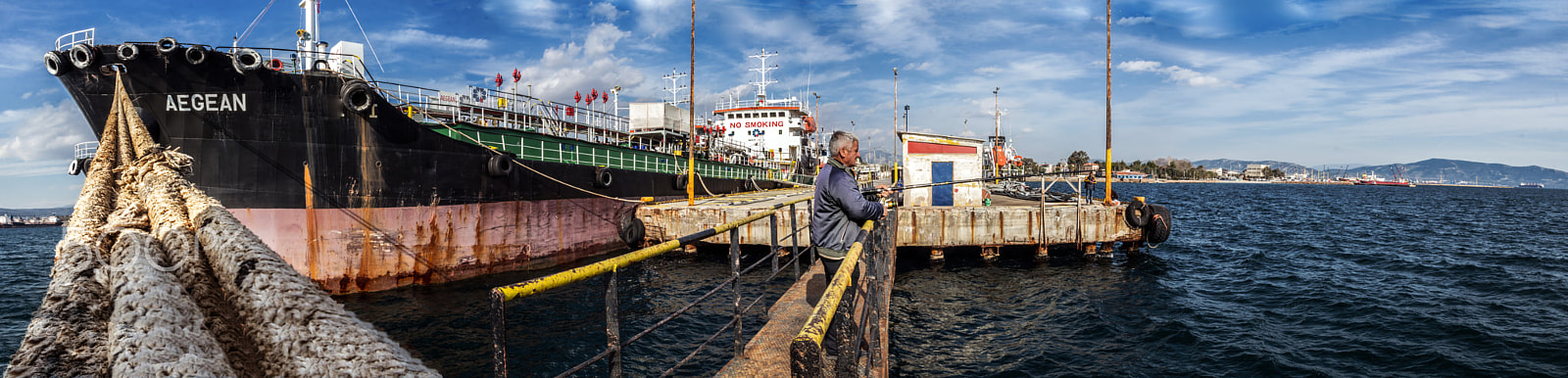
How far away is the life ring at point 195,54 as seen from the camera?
9.07 metres

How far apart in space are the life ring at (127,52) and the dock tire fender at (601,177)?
314 inches

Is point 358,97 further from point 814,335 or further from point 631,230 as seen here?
point 814,335

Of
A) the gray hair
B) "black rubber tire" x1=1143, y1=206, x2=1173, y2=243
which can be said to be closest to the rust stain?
the gray hair

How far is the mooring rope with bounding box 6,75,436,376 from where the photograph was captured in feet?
4.52

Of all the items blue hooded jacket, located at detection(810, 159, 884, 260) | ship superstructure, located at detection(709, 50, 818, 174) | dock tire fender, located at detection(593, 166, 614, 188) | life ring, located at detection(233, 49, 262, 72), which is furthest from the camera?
ship superstructure, located at detection(709, 50, 818, 174)

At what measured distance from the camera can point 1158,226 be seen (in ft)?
44.3

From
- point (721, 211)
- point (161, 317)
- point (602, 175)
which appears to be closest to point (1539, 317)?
point (721, 211)

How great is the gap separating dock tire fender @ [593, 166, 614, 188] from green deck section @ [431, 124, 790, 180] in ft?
2.46

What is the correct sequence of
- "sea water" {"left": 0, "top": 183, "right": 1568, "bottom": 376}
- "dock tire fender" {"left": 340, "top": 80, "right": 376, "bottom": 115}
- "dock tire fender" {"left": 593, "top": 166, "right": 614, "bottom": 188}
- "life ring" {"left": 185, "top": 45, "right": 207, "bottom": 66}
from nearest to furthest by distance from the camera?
1. "sea water" {"left": 0, "top": 183, "right": 1568, "bottom": 376}
2. "life ring" {"left": 185, "top": 45, "right": 207, "bottom": 66}
3. "dock tire fender" {"left": 340, "top": 80, "right": 376, "bottom": 115}
4. "dock tire fender" {"left": 593, "top": 166, "right": 614, "bottom": 188}

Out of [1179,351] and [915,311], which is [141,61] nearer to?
[915,311]

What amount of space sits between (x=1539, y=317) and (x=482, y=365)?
626 inches

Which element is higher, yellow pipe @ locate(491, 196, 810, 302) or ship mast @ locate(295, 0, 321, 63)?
ship mast @ locate(295, 0, 321, 63)

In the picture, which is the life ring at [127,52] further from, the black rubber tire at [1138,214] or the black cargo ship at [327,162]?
the black rubber tire at [1138,214]

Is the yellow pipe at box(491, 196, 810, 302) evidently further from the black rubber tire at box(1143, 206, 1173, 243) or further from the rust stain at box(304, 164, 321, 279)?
the black rubber tire at box(1143, 206, 1173, 243)
